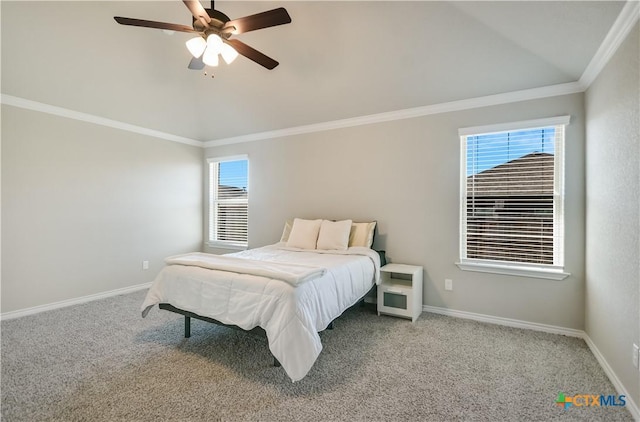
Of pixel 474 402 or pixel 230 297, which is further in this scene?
pixel 230 297

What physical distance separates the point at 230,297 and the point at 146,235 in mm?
2993

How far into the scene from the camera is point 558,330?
2879 mm

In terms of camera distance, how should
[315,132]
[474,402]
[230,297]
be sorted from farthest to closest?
1. [315,132]
2. [230,297]
3. [474,402]

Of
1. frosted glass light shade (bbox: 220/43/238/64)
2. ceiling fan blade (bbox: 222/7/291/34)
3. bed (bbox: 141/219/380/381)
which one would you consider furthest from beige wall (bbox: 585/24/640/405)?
frosted glass light shade (bbox: 220/43/238/64)

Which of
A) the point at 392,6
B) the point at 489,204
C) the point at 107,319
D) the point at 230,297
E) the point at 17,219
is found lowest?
the point at 107,319

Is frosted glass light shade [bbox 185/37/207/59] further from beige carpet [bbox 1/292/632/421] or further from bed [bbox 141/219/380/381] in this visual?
beige carpet [bbox 1/292/632/421]

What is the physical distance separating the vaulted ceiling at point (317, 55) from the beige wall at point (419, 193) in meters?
0.30

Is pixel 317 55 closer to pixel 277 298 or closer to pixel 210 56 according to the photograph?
pixel 210 56

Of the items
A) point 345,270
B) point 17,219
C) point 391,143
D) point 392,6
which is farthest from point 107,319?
point 392,6

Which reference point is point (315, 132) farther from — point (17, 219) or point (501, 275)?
point (17, 219)

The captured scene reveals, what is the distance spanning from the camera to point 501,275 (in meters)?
3.15

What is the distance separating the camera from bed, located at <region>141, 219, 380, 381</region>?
197cm

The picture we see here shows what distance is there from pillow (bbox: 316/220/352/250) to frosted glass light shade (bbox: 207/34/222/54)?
2265 millimetres

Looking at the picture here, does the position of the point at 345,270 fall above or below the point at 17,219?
below
